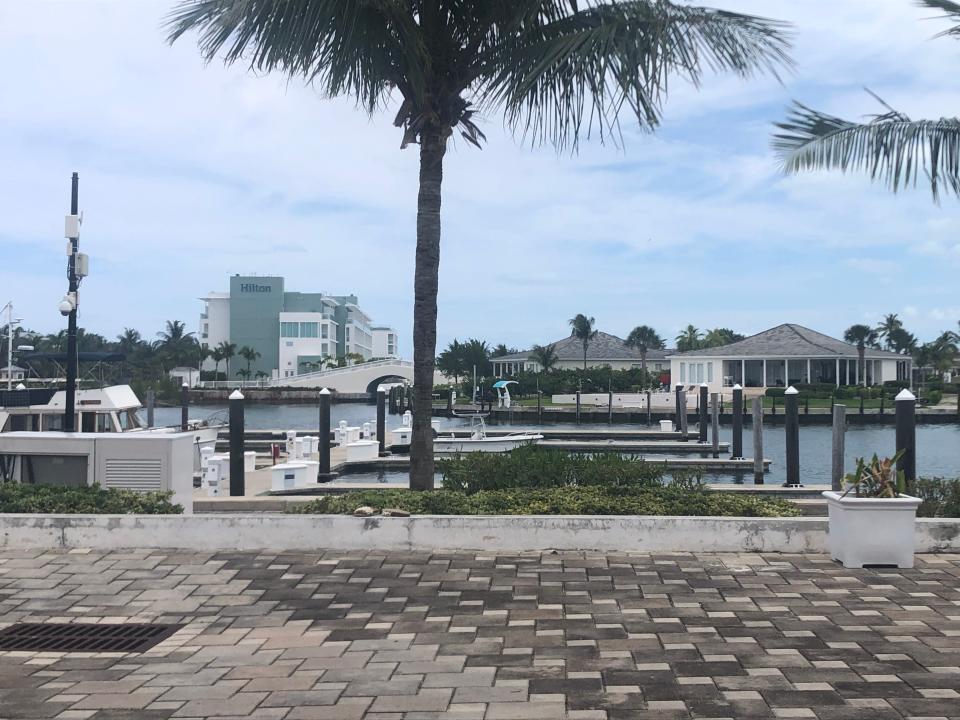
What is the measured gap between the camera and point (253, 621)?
22.3 ft

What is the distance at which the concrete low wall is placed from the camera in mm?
8898

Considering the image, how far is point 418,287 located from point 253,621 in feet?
17.7

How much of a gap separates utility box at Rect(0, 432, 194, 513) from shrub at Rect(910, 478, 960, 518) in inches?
340

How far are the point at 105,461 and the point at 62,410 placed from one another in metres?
15.7

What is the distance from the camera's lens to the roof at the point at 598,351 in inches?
3814

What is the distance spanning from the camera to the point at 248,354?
11962 cm

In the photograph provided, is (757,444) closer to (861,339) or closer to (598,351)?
(861,339)

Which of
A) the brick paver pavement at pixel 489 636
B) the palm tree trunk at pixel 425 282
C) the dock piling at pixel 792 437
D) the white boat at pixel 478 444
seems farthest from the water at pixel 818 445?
the brick paver pavement at pixel 489 636

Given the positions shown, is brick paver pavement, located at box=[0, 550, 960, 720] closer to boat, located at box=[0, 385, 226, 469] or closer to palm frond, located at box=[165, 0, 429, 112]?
Answer: palm frond, located at box=[165, 0, 429, 112]

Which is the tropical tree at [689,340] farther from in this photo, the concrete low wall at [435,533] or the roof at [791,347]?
the concrete low wall at [435,533]

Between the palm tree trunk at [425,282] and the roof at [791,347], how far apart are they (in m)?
65.2

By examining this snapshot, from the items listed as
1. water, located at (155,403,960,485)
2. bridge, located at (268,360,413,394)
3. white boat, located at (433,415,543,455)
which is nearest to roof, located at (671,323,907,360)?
water, located at (155,403,960,485)

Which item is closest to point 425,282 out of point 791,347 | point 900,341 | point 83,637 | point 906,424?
point 83,637

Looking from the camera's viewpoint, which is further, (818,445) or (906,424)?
(818,445)
